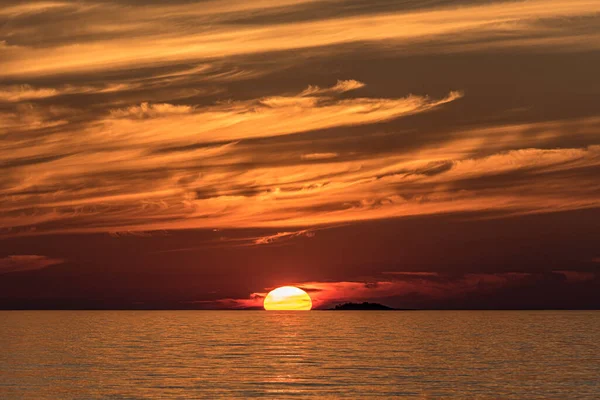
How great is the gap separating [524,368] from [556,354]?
26.2 m

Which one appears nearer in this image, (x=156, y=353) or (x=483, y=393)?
(x=483, y=393)

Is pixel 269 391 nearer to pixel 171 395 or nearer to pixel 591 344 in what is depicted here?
pixel 171 395

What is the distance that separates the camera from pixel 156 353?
390 ft

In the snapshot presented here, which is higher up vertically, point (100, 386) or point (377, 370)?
point (377, 370)

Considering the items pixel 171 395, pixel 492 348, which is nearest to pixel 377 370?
pixel 171 395

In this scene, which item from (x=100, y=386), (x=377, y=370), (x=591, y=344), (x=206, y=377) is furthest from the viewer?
(x=591, y=344)

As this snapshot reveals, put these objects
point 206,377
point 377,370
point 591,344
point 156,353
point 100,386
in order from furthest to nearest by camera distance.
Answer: point 591,344, point 156,353, point 377,370, point 206,377, point 100,386

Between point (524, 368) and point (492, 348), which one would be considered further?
point (492, 348)

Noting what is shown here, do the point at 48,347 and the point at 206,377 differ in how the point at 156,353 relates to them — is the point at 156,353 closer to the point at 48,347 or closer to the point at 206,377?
the point at 48,347

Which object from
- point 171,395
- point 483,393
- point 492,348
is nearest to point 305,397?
point 171,395

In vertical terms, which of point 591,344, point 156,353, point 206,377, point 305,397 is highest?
point 591,344

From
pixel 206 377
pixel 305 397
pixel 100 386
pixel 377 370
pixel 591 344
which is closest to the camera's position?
pixel 305 397

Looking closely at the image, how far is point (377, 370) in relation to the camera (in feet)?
305

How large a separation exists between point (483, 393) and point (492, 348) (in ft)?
211
